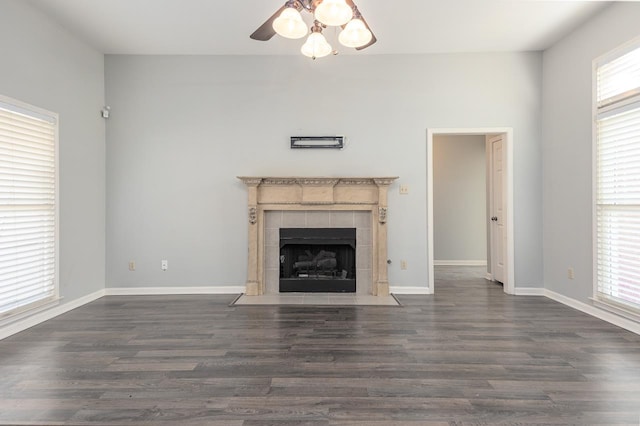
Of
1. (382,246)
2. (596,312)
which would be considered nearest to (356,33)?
(382,246)

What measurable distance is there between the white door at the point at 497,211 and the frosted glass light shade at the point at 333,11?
11.6ft

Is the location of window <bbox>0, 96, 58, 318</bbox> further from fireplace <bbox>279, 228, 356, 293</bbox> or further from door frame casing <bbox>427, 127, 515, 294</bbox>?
door frame casing <bbox>427, 127, 515, 294</bbox>

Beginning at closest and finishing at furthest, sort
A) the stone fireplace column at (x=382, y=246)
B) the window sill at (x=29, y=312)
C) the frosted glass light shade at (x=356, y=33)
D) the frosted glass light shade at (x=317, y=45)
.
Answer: the frosted glass light shade at (x=356, y=33), the frosted glass light shade at (x=317, y=45), the window sill at (x=29, y=312), the stone fireplace column at (x=382, y=246)

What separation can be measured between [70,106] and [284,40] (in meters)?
2.48

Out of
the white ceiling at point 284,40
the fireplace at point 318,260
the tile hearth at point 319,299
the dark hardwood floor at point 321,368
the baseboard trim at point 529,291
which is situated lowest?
the dark hardwood floor at point 321,368

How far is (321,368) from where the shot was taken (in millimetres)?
2203

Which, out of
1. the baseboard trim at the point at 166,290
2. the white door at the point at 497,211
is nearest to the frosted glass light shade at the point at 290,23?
the baseboard trim at the point at 166,290

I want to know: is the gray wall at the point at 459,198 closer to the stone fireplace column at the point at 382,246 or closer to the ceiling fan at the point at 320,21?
the stone fireplace column at the point at 382,246

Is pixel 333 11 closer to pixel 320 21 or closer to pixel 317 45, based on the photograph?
pixel 320 21

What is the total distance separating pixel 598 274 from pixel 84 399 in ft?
14.6

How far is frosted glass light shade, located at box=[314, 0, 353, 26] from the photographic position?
171 cm

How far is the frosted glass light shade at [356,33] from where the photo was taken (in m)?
1.98

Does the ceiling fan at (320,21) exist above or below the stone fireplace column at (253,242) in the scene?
above

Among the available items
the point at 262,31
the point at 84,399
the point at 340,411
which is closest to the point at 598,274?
the point at 340,411
